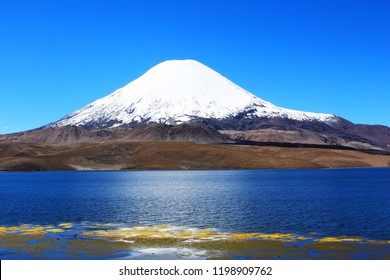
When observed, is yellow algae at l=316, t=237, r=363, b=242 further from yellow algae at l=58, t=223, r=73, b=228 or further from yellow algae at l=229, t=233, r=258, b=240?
yellow algae at l=58, t=223, r=73, b=228

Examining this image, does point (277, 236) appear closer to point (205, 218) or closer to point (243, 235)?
point (243, 235)

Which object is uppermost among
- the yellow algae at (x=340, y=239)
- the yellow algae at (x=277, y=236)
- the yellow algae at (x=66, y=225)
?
the yellow algae at (x=340, y=239)

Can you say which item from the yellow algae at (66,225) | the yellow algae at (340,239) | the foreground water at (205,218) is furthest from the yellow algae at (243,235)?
the yellow algae at (66,225)

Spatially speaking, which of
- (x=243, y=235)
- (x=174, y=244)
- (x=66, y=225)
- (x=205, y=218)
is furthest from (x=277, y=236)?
(x=66, y=225)

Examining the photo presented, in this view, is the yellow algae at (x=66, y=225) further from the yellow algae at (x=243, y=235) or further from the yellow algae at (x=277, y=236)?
the yellow algae at (x=277, y=236)

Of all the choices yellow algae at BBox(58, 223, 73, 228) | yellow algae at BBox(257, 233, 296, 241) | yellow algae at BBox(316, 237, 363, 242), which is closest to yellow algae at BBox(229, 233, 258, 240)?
yellow algae at BBox(257, 233, 296, 241)

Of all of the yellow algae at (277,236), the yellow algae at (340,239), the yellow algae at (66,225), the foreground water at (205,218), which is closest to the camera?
the yellow algae at (340,239)

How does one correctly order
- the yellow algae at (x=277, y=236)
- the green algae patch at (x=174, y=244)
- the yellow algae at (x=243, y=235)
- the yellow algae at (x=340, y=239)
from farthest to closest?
the yellow algae at (x=243, y=235) → the yellow algae at (x=277, y=236) → the yellow algae at (x=340, y=239) → the green algae patch at (x=174, y=244)
